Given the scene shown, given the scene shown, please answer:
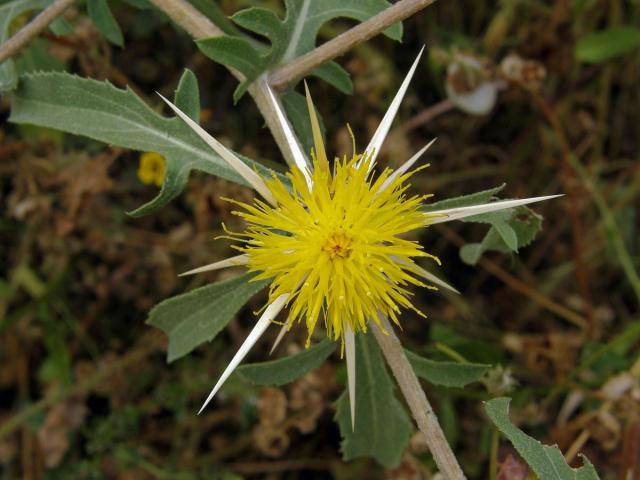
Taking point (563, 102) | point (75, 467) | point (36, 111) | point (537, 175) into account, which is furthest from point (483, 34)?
point (75, 467)

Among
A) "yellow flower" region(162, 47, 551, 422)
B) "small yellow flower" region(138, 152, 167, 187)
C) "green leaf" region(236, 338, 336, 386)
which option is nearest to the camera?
"yellow flower" region(162, 47, 551, 422)

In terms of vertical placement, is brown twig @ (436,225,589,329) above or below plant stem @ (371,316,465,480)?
above

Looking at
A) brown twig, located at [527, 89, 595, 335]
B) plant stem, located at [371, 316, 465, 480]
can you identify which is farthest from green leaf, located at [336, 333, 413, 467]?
brown twig, located at [527, 89, 595, 335]

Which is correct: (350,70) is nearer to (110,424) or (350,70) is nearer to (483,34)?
(483,34)

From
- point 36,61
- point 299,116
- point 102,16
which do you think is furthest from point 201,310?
point 36,61

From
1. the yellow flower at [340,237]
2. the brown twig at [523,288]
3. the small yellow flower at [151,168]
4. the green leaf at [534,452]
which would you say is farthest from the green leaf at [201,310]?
the brown twig at [523,288]

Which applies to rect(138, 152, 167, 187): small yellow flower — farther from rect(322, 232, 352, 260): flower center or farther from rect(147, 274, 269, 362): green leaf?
rect(322, 232, 352, 260): flower center

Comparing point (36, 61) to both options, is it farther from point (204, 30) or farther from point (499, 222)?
point (499, 222)
